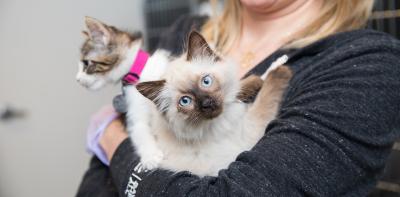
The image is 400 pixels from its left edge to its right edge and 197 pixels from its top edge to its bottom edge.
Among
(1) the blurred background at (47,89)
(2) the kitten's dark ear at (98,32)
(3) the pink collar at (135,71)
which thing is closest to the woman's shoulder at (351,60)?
(3) the pink collar at (135,71)

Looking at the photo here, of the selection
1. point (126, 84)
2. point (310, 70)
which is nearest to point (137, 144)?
point (126, 84)

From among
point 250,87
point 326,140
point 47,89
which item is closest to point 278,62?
point 250,87

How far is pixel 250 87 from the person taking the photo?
3.20 ft

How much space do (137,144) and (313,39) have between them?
51 centimetres

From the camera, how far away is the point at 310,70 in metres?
0.91

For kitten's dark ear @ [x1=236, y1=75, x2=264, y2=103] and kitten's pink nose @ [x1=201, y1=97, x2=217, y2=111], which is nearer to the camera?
kitten's pink nose @ [x1=201, y1=97, x2=217, y2=111]

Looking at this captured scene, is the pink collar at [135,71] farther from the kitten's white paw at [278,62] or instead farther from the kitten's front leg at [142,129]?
the kitten's white paw at [278,62]

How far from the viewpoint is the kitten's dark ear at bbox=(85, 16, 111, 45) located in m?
1.14

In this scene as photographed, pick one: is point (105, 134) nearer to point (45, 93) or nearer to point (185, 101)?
point (185, 101)

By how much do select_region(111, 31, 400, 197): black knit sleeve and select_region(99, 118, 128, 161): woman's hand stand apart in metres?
0.24

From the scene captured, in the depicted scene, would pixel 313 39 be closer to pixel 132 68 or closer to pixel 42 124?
pixel 132 68

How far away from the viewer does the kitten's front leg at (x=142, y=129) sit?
0.93 m

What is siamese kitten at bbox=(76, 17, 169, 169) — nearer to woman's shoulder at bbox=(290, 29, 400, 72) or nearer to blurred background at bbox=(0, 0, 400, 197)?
woman's shoulder at bbox=(290, 29, 400, 72)

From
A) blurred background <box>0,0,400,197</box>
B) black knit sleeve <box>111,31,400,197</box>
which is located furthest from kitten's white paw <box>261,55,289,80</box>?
blurred background <box>0,0,400,197</box>
